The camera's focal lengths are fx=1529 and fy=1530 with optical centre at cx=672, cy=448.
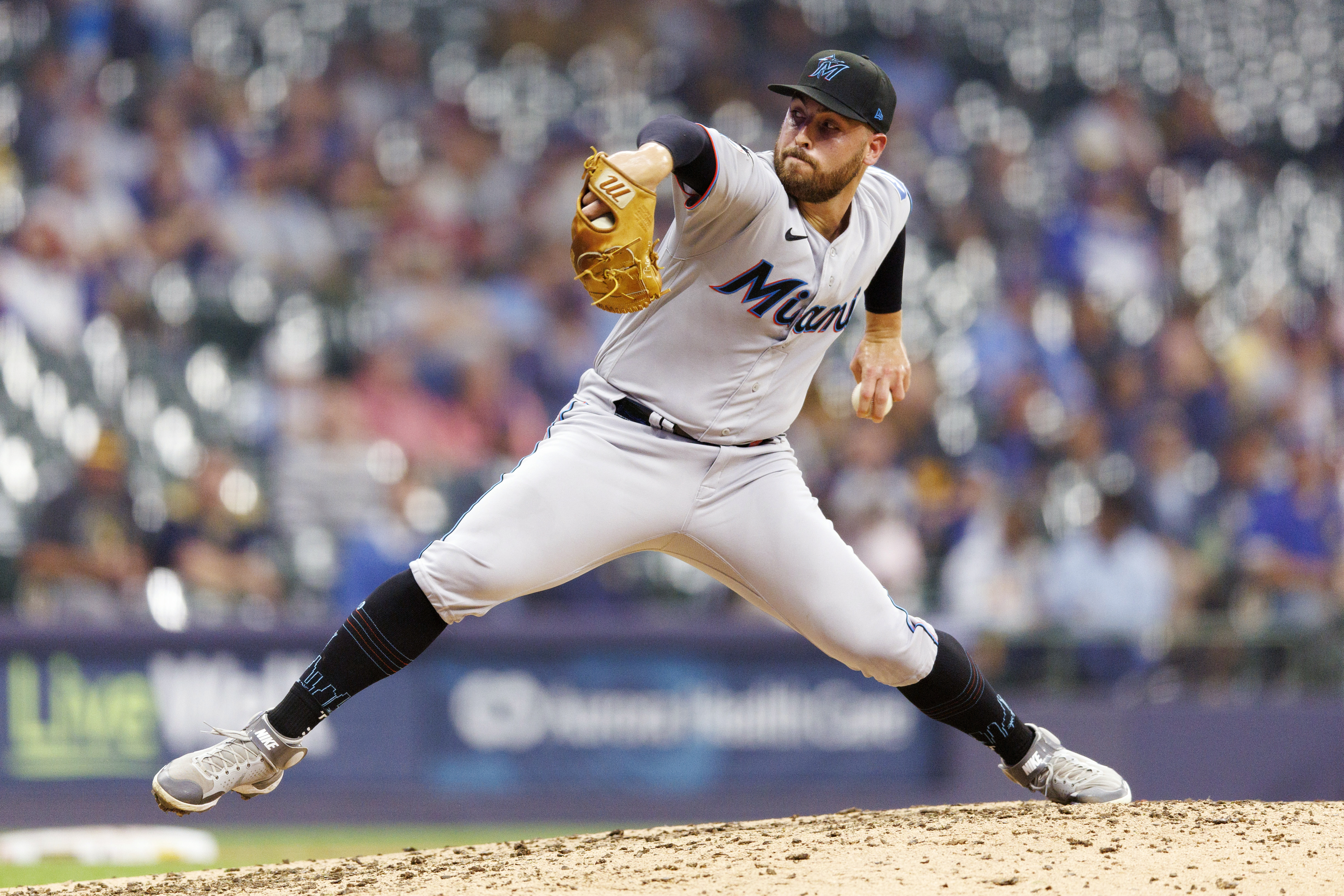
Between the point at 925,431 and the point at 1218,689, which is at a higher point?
the point at 925,431

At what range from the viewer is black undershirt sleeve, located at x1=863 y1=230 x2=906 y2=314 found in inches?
159

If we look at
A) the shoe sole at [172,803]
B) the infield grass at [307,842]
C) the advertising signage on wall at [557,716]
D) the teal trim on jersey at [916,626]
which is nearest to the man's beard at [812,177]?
the teal trim on jersey at [916,626]

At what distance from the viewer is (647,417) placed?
3.58 metres

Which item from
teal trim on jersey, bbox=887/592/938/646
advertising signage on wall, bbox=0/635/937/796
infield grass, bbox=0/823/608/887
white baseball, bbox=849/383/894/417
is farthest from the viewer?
advertising signage on wall, bbox=0/635/937/796

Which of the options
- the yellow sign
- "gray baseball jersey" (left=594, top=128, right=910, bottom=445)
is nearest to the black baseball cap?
"gray baseball jersey" (left=594, top=128, right=910, bottom=445)

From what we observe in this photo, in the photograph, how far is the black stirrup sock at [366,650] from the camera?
3459 millimetres

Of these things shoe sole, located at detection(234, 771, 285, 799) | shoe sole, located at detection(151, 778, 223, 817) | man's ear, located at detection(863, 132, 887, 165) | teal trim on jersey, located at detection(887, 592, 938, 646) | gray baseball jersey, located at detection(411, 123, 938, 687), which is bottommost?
shoe sole, located at detection(151, 778, 223, 817)

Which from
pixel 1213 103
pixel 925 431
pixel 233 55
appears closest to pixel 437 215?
pixel 233 55

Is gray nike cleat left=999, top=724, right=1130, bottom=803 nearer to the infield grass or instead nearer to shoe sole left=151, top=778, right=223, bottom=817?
shoe sole left=151, top=778, right=223, bottom=817

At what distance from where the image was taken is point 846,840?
11.9 ft

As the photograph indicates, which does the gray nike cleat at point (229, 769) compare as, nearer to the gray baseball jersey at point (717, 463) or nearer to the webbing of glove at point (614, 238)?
the gray baseball jersey at point (717, 463)

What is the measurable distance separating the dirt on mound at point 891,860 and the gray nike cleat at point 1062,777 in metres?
0.06

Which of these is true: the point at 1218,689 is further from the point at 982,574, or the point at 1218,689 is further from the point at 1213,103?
the point at 1213,103

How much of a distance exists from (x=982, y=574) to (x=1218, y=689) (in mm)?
1302
